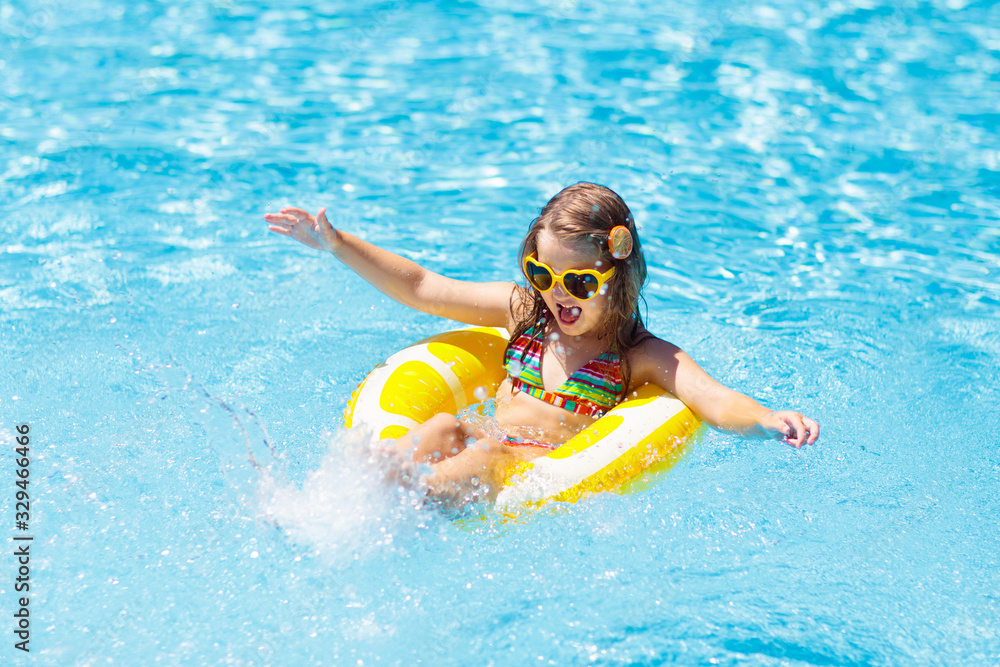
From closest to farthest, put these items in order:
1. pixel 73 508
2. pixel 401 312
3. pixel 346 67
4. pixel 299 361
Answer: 1. pixel 73 508
2. pixel 299 361
3. pixel 401 312
4. pixel 346 67

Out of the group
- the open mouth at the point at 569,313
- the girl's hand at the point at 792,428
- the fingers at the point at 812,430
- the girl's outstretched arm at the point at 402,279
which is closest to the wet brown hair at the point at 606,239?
the open mouth at the point at 569,313

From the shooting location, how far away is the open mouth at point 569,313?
3.38 meters

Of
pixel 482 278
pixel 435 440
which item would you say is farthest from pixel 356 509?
pixel 482 278

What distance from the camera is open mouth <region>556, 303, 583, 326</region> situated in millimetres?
3377

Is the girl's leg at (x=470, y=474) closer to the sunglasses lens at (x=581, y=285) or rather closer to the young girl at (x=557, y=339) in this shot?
the young girl at (x=557, y=339)

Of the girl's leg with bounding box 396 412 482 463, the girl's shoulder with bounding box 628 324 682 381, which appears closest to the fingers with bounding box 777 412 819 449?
the girl's shoulder with bounding box 628 324 682 381

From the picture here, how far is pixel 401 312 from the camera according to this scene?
4863 millimetres

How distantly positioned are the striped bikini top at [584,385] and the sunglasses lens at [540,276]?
413 millimetres

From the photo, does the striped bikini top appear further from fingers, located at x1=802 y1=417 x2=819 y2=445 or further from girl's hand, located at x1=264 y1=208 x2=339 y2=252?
girl's hand, located at x1=264 y1=208 x2=339 y2=252

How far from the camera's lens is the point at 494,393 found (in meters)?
3.82

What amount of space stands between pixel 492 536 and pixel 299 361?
163cm

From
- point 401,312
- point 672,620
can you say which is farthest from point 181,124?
point 672,620

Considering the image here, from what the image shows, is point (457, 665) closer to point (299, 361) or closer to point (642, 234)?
point (299, 361)

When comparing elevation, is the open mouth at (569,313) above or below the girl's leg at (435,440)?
above
